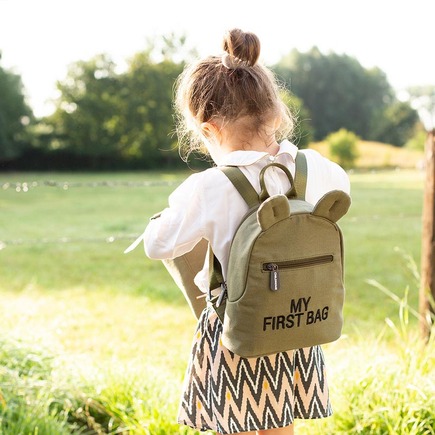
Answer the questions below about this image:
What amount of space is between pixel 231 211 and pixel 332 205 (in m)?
0.25

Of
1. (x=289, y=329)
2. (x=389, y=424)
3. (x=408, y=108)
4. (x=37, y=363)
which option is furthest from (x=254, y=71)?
(x=408, y=108)

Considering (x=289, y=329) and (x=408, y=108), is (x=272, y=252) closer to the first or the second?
(x=289, y=329)

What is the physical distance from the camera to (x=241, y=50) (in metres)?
1.65

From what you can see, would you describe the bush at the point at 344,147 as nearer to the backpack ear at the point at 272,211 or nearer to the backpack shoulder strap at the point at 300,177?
the backpack shoulder strap at the point at 300,177

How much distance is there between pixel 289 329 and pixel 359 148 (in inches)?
1437

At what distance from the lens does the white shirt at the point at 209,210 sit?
1.56 meters

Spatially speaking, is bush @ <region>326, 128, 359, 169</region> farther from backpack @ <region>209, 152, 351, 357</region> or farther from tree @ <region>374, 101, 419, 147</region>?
backpack @ <region>209, 152, 351, 357</region>

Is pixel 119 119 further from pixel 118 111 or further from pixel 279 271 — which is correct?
pixel 279 271

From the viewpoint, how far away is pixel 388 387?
2.49 metres

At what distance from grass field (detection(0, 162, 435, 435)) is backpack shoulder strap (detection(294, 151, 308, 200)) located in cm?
113

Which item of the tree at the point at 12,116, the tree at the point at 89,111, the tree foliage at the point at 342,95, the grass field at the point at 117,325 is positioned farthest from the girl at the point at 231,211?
the tree foliage at the point at 342,95

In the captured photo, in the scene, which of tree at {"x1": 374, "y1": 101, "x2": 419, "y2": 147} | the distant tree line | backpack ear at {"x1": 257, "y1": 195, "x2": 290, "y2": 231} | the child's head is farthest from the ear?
tree at {"x1": 374, "y1": 101, "x2": 419, "y2": 147}

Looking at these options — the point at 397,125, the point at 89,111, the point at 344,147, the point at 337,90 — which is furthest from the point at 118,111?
the point at 397,125

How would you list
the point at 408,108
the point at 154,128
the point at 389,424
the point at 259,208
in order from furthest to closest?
the point at 408,108, the point at 154,128, the point at 389,424, the point at 259,208
